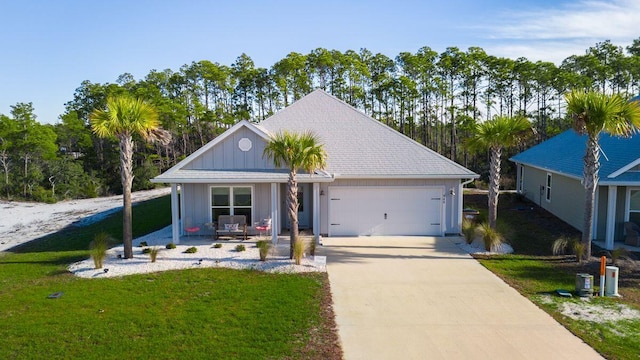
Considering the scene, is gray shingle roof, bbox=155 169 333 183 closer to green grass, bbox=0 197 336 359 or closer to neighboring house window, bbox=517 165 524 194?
green grass, bbox=0 197 336 359

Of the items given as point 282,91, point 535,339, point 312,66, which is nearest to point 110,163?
point 282,91

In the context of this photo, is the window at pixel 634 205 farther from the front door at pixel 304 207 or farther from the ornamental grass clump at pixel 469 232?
the front door at pixel 304 207

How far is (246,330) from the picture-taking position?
30.5ft

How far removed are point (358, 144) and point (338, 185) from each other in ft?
7.19

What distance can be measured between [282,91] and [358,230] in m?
32.9

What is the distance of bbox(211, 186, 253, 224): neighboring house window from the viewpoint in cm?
1811

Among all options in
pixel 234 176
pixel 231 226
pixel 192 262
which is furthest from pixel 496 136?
pixel 192 262

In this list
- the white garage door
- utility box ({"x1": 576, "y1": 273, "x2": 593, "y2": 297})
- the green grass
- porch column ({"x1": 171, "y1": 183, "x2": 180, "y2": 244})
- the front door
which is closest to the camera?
the green grass

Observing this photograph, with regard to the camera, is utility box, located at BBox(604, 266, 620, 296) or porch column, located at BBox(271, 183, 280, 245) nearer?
utility box, located at BBox(604, 266, 620, 296)

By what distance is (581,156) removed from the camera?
1991 cm

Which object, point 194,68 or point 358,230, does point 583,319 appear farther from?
point 194,68

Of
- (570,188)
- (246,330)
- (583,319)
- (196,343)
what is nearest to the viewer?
(196,343)

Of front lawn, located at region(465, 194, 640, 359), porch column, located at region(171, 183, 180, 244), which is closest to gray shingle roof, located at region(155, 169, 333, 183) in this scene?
porch column, located at region(171, 183, 180, 244)

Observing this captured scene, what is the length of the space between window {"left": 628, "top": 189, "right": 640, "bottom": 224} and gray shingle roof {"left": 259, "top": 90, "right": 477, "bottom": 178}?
545 centimetres
